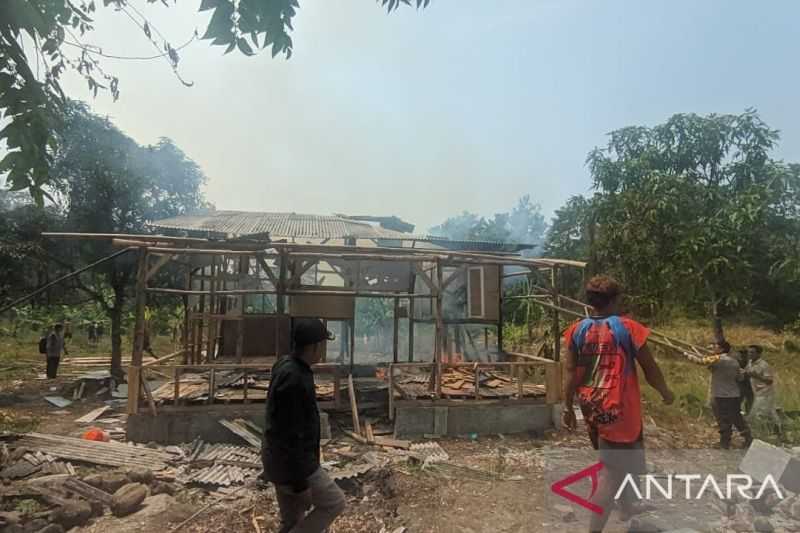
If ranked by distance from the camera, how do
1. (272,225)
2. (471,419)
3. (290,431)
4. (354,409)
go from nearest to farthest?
(290,431)
(354,409)
(471,419)
(272,225)

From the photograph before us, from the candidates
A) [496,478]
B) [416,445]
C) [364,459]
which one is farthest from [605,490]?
[416,445]

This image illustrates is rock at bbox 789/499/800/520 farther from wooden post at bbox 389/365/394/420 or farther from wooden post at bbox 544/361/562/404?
wooden post at bbox 389/365/394/420

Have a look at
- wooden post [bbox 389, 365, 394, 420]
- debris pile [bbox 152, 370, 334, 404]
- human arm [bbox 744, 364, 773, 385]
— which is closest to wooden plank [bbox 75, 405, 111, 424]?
debris pile [bbox 152, 370, 334, 404]

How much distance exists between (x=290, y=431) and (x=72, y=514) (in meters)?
3.60

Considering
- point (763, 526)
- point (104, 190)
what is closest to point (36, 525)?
point (763, 526)

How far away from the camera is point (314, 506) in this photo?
3193 mm

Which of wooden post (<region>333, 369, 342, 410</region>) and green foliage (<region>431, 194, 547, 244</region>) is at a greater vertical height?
green foliage (<region>431, 194, 547, 244</region>)

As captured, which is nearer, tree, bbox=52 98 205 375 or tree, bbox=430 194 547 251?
tree, bbox=52 98 205 375

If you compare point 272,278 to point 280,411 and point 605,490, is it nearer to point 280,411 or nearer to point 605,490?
point 280,411

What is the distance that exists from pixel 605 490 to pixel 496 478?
3.48 meters

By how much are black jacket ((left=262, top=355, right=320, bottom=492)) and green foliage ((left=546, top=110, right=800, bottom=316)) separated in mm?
12568

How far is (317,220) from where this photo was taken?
1390cm

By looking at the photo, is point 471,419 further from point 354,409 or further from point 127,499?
point 127,499

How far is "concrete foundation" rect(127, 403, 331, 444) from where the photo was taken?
7.54 m
